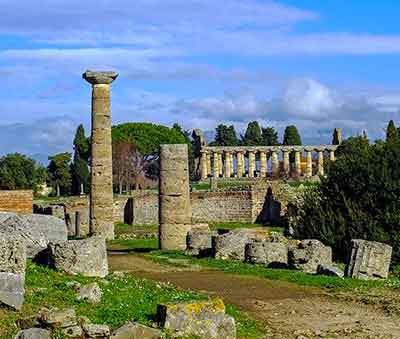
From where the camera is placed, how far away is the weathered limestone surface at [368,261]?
2111cm

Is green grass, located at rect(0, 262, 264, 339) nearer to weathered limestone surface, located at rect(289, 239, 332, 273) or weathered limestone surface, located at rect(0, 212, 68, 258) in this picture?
weathered limestone surface, located at rect(0, 212, 68, 258)

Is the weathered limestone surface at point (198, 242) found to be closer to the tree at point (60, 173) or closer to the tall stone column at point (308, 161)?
the tree at point (60, 173)

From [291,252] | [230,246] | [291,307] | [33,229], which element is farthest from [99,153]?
[291,307]

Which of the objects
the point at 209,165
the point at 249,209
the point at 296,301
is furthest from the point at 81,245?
the point at 209,165

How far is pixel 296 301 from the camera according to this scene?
17031 millimetres

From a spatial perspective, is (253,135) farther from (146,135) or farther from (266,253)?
(266,253)

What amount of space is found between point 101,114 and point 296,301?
22.0 m

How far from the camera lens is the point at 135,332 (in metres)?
12.0

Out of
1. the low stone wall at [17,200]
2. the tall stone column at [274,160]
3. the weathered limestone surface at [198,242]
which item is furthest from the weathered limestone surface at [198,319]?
the tall stone column at [274,160]

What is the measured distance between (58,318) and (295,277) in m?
9.45

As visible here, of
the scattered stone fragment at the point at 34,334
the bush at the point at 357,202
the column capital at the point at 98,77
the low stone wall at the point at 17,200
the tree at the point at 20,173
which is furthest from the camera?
the tree at the point at 20,173

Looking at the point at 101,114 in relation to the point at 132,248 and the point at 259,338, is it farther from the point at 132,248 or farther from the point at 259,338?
the point at 259,338

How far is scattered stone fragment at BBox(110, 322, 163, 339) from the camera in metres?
11.9

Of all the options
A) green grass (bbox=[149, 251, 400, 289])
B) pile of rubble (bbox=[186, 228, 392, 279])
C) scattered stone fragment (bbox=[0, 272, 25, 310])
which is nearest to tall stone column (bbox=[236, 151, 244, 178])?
pile of rubble (bbox=[186, 228, 392, 279])
